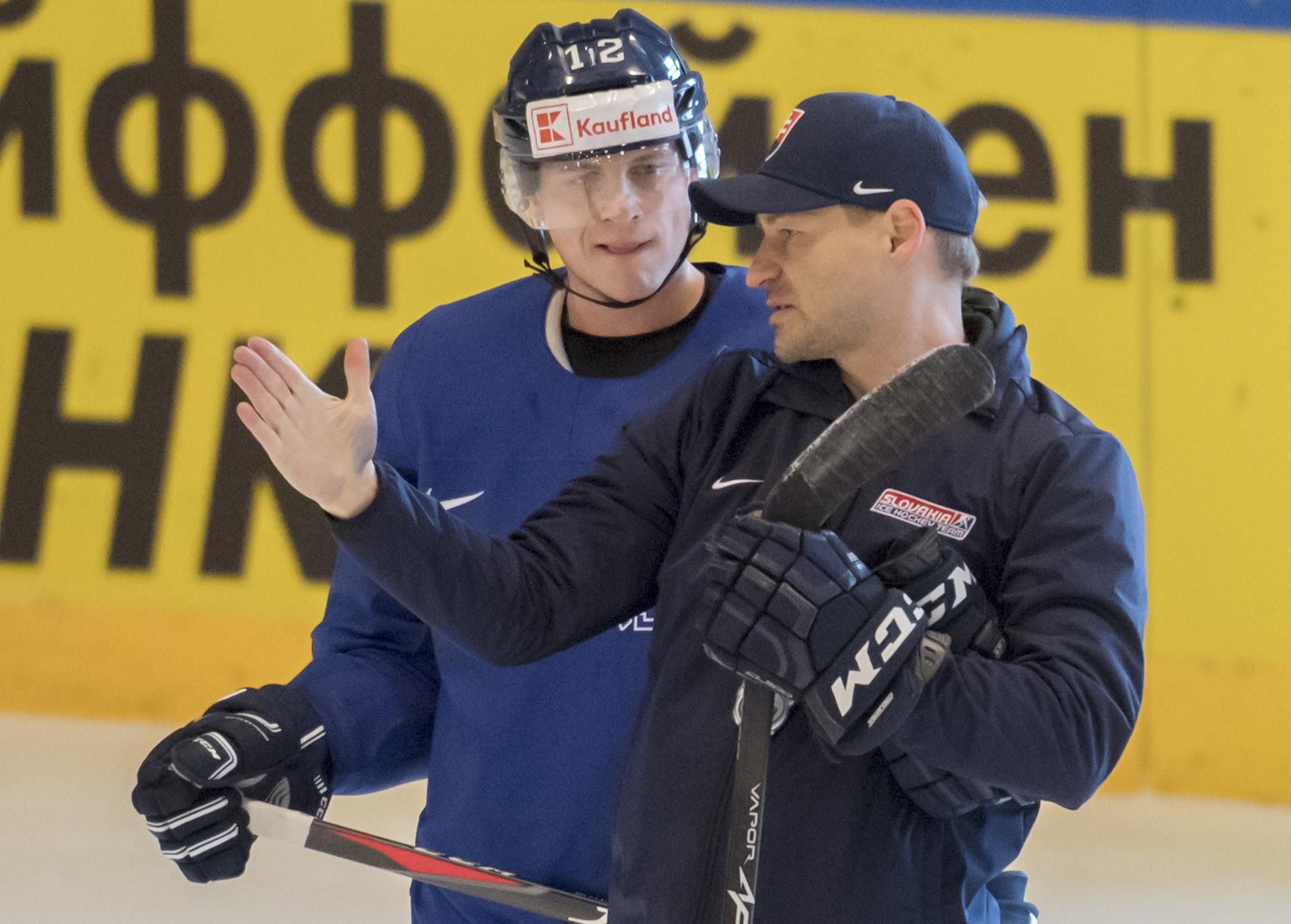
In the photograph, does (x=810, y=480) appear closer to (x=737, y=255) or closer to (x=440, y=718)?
(x=440, y=718)

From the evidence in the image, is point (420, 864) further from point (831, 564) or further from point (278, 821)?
point (831, 564)

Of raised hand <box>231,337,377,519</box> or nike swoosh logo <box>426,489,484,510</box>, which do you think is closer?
raised hand <box>231,337,377,519</box>

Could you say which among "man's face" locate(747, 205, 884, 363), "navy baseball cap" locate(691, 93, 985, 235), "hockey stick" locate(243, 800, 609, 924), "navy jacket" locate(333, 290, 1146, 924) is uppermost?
"navy baseball cap" locate(691, 93, 985, 235)

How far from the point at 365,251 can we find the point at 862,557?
306cm

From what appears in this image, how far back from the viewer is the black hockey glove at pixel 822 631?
1.27 metres

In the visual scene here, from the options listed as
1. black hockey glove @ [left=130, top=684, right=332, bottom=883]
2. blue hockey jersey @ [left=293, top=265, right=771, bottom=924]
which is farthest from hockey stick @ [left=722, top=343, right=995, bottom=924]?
black hockey glove @ [left=130, top=684, right=332, bottom=883]

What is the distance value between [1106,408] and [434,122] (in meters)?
1.86

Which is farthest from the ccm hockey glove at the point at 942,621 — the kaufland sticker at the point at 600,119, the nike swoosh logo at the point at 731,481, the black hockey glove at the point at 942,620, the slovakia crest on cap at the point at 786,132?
the kaufland sticker at the point at 600,119

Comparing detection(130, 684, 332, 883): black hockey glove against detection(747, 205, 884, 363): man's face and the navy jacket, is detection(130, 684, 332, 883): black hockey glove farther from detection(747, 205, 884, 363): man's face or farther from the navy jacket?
detection(747, 205, 884, 363): man's face

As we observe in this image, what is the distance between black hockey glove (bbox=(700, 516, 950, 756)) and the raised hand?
328mm

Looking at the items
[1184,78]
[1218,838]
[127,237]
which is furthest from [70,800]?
[1184,78]

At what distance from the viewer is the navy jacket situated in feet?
4.31

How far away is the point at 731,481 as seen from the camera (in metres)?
1.52

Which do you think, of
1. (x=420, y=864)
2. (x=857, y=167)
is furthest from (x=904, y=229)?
(x=420, y=864)
